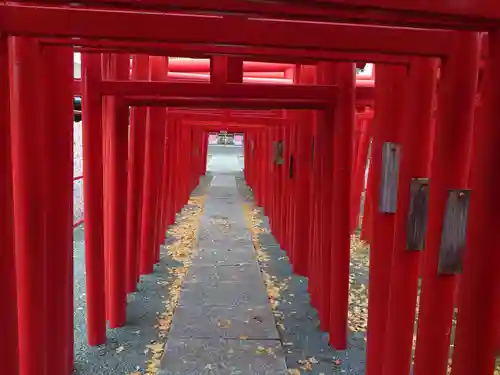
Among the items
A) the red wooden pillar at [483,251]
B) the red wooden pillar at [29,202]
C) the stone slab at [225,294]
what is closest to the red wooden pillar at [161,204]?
the stone slab at [225,294]

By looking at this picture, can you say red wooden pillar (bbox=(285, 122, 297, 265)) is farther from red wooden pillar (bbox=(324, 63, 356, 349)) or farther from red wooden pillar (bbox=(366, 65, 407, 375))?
red wooden pillar (bbox=(366, 65, 407, 375))

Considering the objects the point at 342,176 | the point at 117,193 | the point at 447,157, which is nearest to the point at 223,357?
the point at 117,193

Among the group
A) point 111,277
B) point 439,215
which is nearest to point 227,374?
point 111,277

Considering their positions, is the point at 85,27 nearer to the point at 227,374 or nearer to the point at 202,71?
the point at 227,374

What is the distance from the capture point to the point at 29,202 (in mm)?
2848

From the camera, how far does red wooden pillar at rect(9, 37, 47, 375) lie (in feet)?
8.63

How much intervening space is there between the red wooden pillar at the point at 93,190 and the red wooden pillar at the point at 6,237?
2.01 meters

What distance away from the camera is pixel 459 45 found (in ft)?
7.00

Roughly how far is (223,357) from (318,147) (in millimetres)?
2262

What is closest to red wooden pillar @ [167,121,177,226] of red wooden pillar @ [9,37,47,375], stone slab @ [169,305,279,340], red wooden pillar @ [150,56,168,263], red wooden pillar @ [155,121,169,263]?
red wooden pillar @ [155,121,169,263]

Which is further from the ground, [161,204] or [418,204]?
[418,204]

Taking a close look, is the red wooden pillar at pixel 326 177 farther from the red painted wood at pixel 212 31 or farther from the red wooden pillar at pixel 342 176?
the red painted wood at pixel 212 31

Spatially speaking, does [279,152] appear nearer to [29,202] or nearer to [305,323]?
[305,323]

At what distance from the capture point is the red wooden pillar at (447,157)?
2.09 metres
